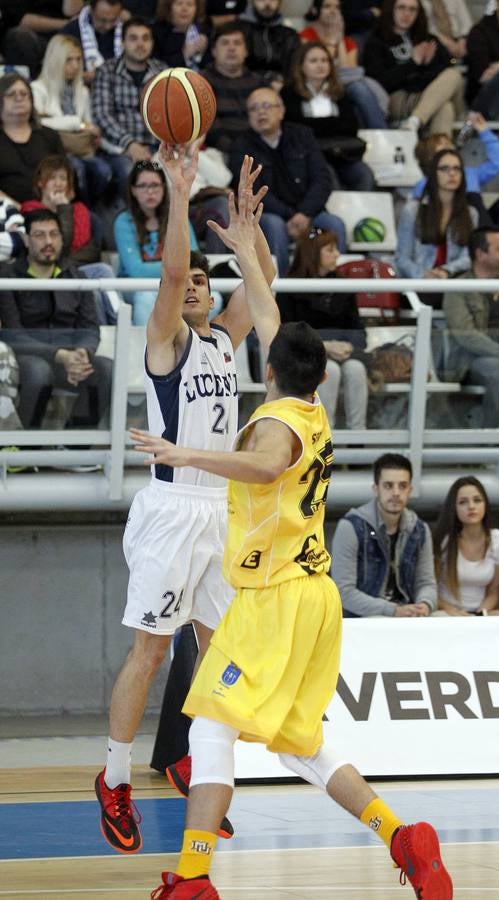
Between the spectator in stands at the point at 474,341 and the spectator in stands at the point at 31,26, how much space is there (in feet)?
16.0

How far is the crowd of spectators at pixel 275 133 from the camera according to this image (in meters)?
9.84

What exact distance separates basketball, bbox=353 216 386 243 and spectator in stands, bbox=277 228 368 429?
2731mm

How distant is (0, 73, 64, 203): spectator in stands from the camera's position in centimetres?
1105

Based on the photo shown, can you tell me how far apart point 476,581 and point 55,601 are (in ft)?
8.99

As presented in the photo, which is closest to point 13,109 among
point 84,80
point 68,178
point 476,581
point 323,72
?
point 68,178

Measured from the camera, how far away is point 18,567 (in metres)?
9.98

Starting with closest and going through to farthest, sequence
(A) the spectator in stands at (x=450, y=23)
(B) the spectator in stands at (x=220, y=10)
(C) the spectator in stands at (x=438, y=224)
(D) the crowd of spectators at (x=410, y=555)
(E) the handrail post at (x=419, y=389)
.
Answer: (D) the crowd of spectators at (x=410, y=555), (E) the handrail post at (x=419, y=389), (C) the spectator in stands at (x=438, y=224), (B) the spectator in stands at (x=220, y=10), (A) the spectator in stands at (x=450, y=23)

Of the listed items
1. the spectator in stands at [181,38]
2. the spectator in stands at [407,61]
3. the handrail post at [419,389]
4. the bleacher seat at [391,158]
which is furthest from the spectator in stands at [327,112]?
the handrail post at [419,389]

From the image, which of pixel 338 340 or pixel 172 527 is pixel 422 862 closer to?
pixel 172 527

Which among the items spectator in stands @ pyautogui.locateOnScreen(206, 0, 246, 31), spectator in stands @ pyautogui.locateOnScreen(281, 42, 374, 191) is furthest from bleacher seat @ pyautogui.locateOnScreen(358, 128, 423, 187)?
spectator in stands @ pyautogui.locateOnScreen(206, 0, 246, 31)

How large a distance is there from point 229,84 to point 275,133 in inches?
33.5

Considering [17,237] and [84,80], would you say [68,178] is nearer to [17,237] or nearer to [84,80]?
[17,237]

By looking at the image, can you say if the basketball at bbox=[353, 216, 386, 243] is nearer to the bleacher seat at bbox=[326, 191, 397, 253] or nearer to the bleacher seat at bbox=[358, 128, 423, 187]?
the bleacher seat at bbox=[326, 191, 397, 253]

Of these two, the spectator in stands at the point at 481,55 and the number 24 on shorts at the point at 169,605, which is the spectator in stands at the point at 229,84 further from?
the number 24 on shorts at the point at 169,605
